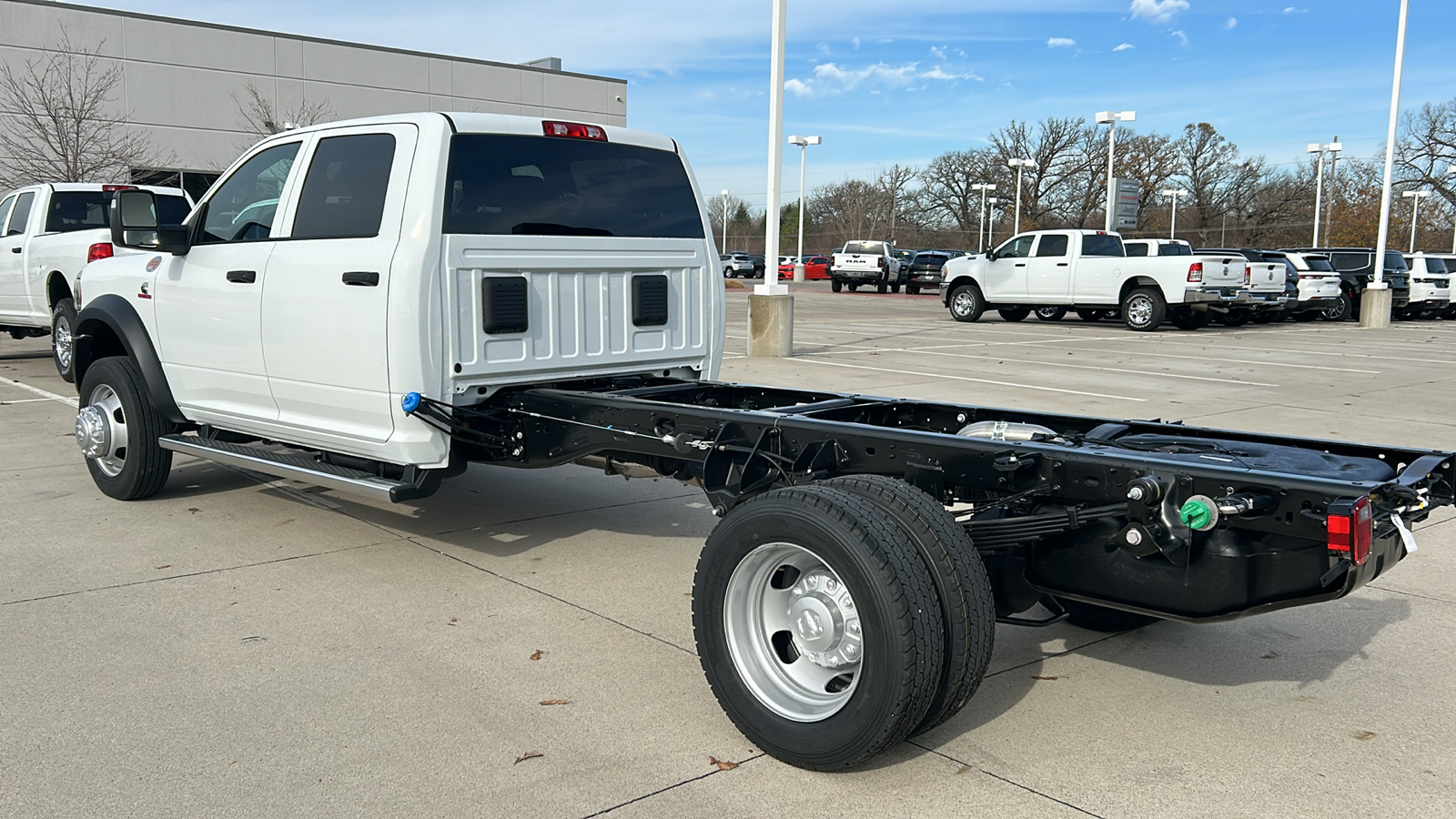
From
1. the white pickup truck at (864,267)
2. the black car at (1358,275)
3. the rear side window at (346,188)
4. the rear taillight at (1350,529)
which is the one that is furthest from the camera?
the white pickup truck at (864,267)

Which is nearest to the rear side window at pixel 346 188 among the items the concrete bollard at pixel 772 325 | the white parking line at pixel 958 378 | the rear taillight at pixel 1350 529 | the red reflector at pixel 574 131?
the red reflector at pixel 574 131

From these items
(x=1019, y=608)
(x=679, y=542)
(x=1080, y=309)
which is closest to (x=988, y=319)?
(x=1080, y=309)

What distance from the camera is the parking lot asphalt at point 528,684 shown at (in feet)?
11.0

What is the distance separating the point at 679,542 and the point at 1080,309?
69.3 ft

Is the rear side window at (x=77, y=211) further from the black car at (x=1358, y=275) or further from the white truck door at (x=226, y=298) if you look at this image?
the black car at (x=1358, y=275)

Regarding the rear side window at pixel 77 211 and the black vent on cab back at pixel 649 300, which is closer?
Result: the black vent on cab back at pixel 649 300

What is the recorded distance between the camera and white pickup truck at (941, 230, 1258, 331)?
74.6ft

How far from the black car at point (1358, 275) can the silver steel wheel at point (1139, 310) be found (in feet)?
28.0

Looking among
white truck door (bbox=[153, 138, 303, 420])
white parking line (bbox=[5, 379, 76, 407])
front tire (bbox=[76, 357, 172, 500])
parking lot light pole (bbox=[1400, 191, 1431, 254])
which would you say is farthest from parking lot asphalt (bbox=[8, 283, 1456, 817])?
parking lot light pole (bbox=[1400, 191, 1431, 254])

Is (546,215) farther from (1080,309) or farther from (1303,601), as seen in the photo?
(1080,309)

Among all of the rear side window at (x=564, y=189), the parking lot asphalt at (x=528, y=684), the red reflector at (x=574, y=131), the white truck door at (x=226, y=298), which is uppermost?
the red reflector at (x=574, y=131)

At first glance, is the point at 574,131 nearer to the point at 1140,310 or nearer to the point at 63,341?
the point at 63,341

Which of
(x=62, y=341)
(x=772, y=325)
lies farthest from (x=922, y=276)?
(x=62, y=341)

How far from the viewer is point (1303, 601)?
3.27 m
